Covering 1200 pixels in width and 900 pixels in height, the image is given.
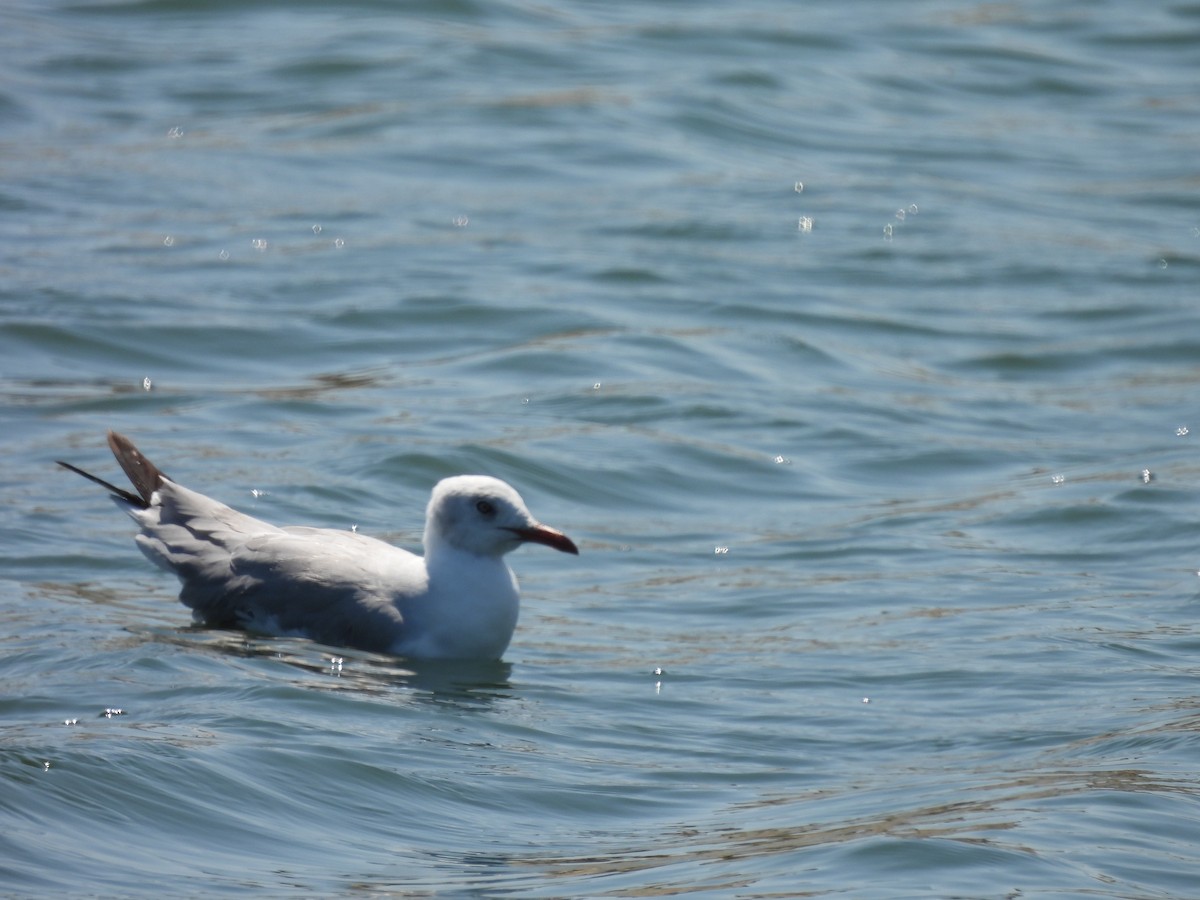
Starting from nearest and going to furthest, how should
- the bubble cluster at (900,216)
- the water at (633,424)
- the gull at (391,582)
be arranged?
1. the water at (633,424)
2. the gull at (391,582)
3. the bubble cluster at (900,216)

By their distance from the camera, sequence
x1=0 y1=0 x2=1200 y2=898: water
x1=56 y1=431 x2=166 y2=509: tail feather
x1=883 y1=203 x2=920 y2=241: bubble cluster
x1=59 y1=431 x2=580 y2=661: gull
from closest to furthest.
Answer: x1=0 y1=0 x2=1200 y2=898: water, x1=59 y1=431 x2=580 y2=661: gull, x1=56 y1=431 x2=166 y2=509: tail feather, x1=883 y1=203 x2=920 y2=241: bubble cluster

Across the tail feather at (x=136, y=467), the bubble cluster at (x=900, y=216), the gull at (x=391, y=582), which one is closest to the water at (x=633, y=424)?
the bubble cluster at (x=900, y=216)

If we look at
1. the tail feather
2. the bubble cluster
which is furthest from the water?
the tail feather

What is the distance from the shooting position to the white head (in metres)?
7.41

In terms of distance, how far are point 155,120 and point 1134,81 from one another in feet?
31.9

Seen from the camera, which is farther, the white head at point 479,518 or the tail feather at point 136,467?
the tail feather at point 136,467

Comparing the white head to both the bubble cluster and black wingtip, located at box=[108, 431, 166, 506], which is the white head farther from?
the bubble cluster

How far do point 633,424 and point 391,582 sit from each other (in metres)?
3.90

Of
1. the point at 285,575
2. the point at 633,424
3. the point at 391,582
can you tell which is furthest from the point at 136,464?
the point at 633,424

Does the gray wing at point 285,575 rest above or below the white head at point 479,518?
below

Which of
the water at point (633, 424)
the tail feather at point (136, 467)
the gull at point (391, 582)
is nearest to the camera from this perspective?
the water at point (633, 424)

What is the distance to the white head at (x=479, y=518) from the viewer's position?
7.41 metres

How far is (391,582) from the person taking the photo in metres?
7.41

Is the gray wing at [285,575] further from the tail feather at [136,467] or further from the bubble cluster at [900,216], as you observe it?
the bubble cluster at [900,216]
